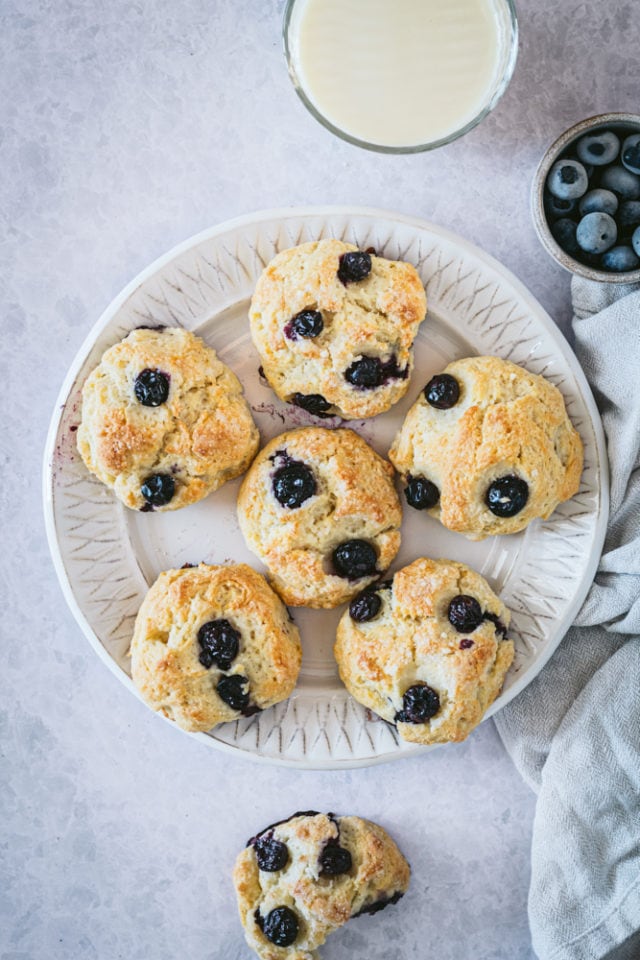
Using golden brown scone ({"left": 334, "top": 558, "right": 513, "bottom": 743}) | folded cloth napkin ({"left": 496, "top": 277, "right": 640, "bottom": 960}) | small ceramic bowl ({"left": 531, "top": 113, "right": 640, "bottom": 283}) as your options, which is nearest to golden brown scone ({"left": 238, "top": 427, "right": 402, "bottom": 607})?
golden brown scone ({"left": 334, "top": 558, "right": 513, "bottom": 743})

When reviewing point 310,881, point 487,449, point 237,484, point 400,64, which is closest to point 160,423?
point 237,484

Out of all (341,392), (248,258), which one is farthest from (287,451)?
(248,258)

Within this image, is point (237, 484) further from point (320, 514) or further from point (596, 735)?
point (596, 735)

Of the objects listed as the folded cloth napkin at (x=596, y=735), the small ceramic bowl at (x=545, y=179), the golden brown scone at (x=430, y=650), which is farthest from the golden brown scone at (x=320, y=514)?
the small ceramic bowl at (x=545, y=179)

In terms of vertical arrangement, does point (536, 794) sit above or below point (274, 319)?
below

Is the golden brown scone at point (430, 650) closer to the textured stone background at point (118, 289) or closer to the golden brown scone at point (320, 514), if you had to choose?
the golden brown scone at point (320, 514)

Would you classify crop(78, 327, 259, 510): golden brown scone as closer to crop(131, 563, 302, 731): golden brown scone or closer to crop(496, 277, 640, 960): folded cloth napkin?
crop(131, 563, 302, 731): golden brown scone

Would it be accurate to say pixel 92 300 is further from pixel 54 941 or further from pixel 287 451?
pixel 54 941
